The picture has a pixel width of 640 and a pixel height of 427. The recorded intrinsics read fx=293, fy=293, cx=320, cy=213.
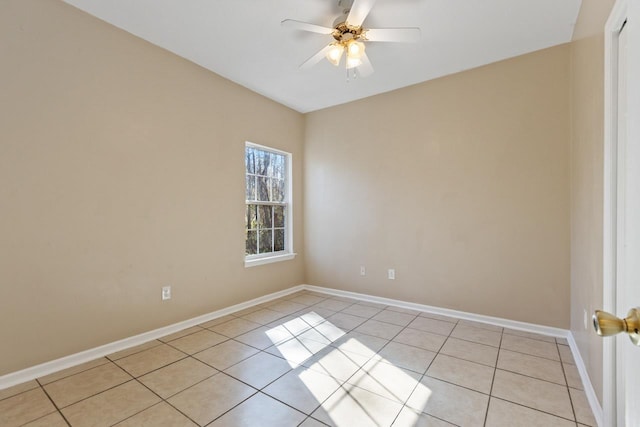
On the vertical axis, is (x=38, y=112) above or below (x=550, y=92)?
below

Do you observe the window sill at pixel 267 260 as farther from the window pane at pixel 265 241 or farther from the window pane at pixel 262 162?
the window pane at pixel 262 162

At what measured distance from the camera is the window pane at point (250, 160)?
3686 mm

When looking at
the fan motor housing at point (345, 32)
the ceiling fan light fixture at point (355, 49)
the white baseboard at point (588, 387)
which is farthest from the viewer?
the ceiling fan light fixture at point (355, 49)

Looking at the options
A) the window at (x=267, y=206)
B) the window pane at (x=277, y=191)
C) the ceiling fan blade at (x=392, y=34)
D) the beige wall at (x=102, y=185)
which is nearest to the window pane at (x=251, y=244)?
the window at (x=267, y=206)

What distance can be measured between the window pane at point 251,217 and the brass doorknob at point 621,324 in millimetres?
3393

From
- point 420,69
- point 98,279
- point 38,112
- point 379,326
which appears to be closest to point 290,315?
point 379,326

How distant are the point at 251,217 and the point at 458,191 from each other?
2.47 metres

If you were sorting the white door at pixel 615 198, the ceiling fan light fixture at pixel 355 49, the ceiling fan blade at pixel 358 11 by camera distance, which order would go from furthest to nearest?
1. the ceiling fan light fixture at pixel 355 49
2. the ceiling fan blade at pixel 358 11
3. the white door at pixel 615 198

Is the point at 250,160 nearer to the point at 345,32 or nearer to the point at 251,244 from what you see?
the point at 251,244

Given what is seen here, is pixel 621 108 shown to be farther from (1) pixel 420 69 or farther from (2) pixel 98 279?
(2) pixel 98 279

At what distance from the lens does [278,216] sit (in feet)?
13.7

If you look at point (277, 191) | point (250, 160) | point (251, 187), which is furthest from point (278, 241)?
point (250, 160)

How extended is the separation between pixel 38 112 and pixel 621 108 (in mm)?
3433

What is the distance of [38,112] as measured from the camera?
2.06m
